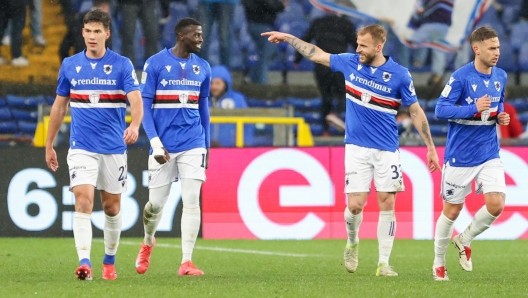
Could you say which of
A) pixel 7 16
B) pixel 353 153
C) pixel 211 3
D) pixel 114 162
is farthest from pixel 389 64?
pixel 7 16

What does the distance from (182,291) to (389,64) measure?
113 inches

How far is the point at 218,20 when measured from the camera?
52.7ft

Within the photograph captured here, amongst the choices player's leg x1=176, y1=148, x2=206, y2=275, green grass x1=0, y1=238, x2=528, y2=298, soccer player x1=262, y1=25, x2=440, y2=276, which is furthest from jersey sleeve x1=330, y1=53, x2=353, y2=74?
green grass x1=0, y1=238, x2=528, y2=298

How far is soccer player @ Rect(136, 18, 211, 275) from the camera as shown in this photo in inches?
333

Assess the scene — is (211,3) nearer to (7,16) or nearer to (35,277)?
(7,16)

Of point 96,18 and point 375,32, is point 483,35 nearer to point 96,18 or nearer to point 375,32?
point 375,32

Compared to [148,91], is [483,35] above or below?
above

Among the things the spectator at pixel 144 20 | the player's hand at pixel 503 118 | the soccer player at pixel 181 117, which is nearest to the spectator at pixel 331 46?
the spectator at pixel 144 20

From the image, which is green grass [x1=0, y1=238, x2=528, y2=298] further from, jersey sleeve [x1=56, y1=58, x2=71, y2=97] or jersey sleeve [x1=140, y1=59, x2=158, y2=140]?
jersey sleeve [x1=56, y1=58, x2=71, y2=97]

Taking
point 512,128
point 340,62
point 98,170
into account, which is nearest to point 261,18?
point 512,128

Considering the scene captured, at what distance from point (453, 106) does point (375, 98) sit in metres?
0.82

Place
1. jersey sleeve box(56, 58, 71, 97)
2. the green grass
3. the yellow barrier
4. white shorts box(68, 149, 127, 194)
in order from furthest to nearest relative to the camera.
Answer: the yellow barrier → jersey sleeve box(56, 58, 71, 97) → white shorts box(68, 149, 127, 194) → the green grass

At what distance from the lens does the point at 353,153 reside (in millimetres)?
8727

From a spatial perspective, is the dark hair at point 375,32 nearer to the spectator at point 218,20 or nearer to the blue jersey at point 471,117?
the blue jersey at point 471,117
